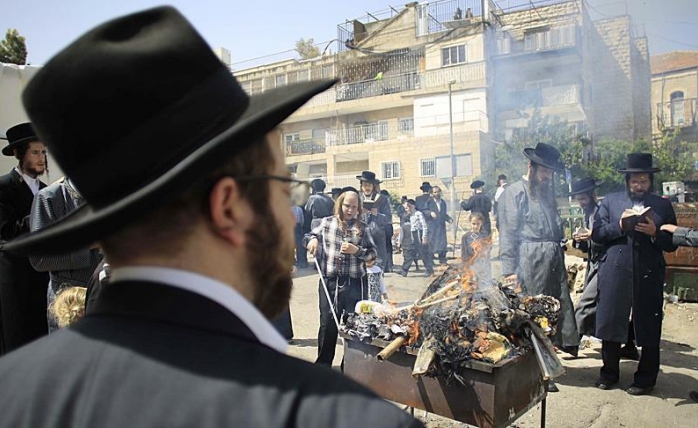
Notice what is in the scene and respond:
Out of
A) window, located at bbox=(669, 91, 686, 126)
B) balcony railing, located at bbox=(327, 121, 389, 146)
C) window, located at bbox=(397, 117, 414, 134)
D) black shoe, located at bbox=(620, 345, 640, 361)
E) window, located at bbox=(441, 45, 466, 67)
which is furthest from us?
balcony railing, located at bbox=(327, 121, 389, 146)

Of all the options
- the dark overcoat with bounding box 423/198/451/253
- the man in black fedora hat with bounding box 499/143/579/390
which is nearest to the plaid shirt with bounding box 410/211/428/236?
the dark overcoat with bounding box 423/198/451/253

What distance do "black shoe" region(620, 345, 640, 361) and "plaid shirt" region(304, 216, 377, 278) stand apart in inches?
124

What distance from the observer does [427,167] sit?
30141mm

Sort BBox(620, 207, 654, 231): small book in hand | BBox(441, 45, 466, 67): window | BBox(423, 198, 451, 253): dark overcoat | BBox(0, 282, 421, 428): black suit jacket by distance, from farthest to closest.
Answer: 1. BBox(441, 45, 466, 67): window
2. BBox(423, 198, 451, 253): dark overcoat
3. BBox(620, 207, 654, 231): small book in hand
4. BBox(0, 282, 421, 428): black suit jacket

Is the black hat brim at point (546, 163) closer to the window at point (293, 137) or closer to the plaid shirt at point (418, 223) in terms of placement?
the plaid shirt at point (418, 223)

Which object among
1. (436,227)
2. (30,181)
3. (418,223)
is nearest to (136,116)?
(30,181)

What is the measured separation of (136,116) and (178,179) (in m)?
0.13

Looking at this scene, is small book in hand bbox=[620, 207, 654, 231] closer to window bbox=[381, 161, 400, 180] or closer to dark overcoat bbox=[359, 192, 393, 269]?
dark overcoat bbox=[359, 192, 393, 269]

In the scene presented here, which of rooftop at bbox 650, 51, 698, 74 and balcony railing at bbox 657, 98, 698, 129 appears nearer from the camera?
balcony railing at bbox 657, 98, 698, 129

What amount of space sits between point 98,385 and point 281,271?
36cm

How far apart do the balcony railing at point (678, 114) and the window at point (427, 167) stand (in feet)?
43.6

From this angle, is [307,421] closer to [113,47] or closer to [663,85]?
[113,47]

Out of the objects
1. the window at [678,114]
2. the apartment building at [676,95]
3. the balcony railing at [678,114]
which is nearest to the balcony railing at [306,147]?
the apartment building at [676,95]

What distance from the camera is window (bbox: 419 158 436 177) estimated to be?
29.9 metres
